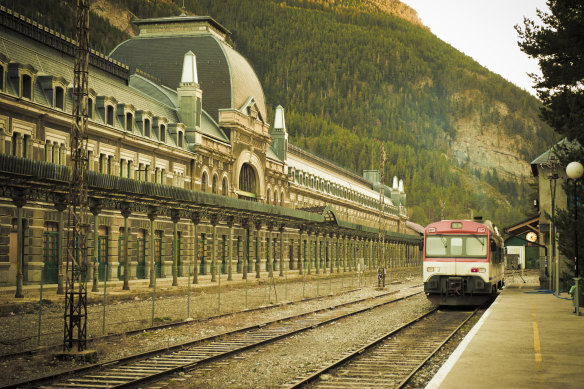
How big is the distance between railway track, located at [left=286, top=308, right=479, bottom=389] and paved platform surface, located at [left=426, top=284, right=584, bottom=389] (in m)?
1.15

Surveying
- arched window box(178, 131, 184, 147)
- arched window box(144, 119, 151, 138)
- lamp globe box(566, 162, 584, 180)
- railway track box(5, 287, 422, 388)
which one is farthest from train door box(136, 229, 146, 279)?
lamp globe box(566, 162, 584, 180)

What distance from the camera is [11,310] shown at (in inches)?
1025

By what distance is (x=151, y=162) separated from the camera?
168 feet

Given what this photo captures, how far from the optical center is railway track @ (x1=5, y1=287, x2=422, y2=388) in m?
13.4

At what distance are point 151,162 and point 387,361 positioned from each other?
37484 mm

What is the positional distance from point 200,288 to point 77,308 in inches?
896

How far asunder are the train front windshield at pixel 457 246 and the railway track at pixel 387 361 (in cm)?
669

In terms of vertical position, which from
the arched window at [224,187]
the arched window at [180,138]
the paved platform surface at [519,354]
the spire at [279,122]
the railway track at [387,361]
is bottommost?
the railway track at [387,361]

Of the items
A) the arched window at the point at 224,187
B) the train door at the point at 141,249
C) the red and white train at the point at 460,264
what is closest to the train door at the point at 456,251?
the red and white train at the point at 460,264

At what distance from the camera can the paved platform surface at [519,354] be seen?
11.5 m

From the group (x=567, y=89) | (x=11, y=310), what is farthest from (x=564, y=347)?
(x=11, y=310)

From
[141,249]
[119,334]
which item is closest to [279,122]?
[141,249]

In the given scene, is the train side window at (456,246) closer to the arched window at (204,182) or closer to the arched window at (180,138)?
the arched window at (180,138)

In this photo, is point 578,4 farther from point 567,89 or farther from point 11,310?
point 11,310
